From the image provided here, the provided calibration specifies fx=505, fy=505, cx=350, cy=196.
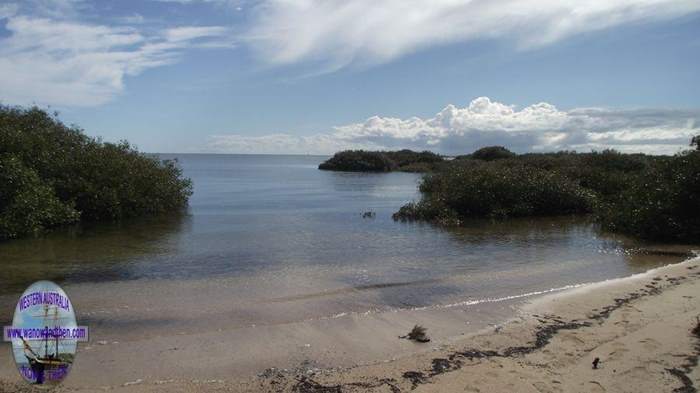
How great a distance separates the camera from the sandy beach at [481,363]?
18.9ft

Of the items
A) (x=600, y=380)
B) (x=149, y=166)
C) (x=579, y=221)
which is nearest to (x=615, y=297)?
(x=600, y=380)

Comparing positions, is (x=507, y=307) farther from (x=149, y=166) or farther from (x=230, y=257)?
(x=149, y=166)

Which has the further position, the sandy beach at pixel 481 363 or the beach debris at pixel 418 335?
the beach debris at pixel 418 335

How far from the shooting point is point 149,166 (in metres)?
25.0

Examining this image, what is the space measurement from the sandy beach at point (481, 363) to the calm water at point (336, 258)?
212 cm

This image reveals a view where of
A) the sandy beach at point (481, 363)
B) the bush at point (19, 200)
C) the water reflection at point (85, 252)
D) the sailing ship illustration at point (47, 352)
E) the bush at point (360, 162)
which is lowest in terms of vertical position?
the sandy beach at point (481, 363)

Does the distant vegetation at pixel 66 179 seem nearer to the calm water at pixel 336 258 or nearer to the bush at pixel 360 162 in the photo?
the calm water at pixel 336 258

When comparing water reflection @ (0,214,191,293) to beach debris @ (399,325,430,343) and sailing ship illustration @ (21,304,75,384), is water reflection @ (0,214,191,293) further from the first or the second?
beach debris @ (399,325,430,343)

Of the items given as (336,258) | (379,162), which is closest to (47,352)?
(336,258)

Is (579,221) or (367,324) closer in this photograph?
(367,324)

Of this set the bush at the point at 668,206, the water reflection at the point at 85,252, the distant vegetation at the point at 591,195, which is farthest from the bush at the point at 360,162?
the bush at the point at 668,206

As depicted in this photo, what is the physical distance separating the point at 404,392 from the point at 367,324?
8.54 feet

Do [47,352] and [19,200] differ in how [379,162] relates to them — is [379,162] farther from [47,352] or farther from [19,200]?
[47,352]

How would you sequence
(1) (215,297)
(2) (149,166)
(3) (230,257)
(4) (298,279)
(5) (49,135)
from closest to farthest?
(1) (215,297) < (4) (298,279) < (3) (230,257) < (5) (49,135) < (2) (149,166)
